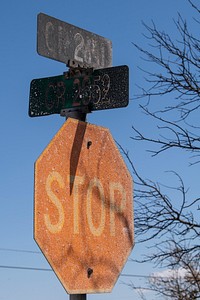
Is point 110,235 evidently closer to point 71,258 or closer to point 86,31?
point 71,258

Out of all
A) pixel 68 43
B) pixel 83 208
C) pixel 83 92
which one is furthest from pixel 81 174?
pixel 68 43

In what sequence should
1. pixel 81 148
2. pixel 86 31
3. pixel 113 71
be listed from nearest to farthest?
pixel 81 148
pixel 113 71
pixel 86 31

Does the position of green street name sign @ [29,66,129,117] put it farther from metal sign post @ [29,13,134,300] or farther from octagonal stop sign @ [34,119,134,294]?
octagonal stop sign @ [34,119,134,294]

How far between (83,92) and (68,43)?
0.35 meters

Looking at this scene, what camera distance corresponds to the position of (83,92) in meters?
3.62

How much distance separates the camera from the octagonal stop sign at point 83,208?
303cm

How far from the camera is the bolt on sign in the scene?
12.3ft

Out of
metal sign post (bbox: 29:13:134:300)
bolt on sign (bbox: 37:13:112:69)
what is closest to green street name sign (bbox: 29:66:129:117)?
metal sign post (bbox: 29:13:134:300)

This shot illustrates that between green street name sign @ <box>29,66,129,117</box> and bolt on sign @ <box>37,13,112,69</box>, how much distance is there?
0.48 ft

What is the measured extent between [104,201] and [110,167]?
196 millimetres

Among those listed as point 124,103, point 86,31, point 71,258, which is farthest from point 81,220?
point 86,31

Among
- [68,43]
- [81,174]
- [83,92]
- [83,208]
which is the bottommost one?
[83,208]

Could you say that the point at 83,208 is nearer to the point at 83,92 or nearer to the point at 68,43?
the point at 83,92

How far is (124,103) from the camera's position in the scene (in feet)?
11.5
